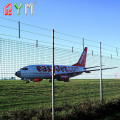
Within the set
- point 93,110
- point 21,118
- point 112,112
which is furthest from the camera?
point 112,112

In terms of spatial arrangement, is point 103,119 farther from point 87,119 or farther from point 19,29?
point 19,29

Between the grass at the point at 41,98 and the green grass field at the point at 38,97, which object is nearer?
the grass at the point at 41,98

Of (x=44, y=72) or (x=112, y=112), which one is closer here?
(x=112, y=112)

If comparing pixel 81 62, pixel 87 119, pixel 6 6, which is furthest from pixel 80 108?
pixel 81 62

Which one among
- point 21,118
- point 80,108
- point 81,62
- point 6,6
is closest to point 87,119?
point 80,108

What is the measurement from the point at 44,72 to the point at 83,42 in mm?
24638

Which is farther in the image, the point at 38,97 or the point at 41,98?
the point at 38,97

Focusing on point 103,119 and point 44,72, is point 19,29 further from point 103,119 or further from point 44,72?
point 44,72

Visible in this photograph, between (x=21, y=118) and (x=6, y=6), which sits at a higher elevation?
(x=6, y=6)

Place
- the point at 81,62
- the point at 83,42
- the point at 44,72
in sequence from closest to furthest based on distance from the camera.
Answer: the point at 83,42 → the point at 44,72 → the point at 81,62

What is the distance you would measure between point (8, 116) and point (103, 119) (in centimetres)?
478

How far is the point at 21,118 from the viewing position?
8.01 meters

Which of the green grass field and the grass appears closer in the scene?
the grass

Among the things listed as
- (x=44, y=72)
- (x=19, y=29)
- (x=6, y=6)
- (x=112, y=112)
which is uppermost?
(x=6, y=6)
